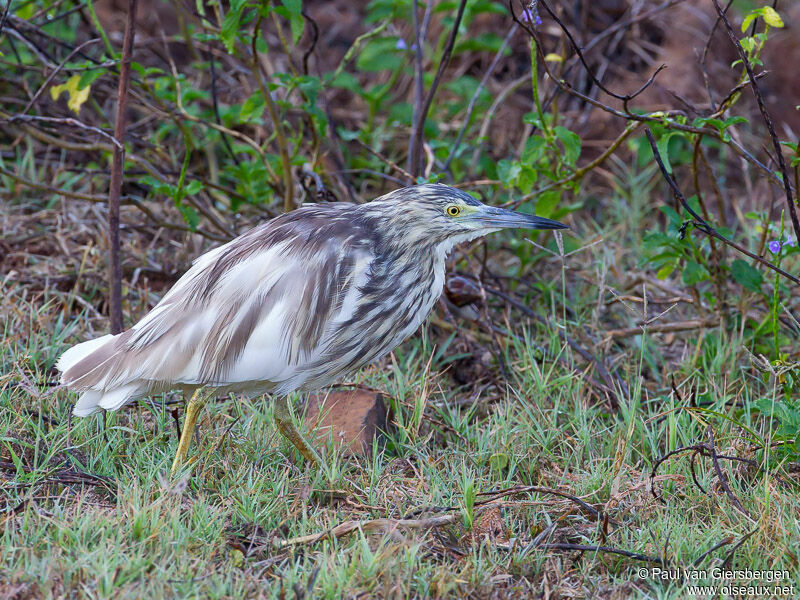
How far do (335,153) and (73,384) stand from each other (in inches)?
83.5

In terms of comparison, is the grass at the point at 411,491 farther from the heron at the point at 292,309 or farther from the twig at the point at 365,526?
the heron at the point at 292,309

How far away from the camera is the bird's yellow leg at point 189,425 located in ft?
9.81

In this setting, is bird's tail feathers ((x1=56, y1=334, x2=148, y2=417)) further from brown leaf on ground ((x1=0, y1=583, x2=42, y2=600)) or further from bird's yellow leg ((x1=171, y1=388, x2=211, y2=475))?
brown leaf on ground ((x1=0, y1=583, x2=42, y2=600))

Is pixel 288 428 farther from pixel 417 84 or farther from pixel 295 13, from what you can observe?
pixel 417 84

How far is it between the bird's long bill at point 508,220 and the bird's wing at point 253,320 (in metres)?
0.42

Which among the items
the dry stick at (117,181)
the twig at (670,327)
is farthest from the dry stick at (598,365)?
the dry stick at (117,181)

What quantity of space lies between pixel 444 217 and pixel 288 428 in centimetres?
96

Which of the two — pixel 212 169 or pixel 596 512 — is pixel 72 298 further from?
pixel 596 512

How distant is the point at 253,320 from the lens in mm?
3035

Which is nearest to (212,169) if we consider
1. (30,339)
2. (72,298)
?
(72,298)

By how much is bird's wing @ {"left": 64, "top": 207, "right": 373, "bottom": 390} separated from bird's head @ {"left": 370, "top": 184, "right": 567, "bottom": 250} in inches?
6.7

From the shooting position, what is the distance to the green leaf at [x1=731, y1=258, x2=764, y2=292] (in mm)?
3666

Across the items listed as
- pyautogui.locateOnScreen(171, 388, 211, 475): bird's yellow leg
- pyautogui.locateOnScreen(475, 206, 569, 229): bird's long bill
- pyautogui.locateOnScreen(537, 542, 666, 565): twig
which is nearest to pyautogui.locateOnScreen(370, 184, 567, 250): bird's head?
pyautogui.locateOnScreen(475, 206, 569, 229): bird's long bill

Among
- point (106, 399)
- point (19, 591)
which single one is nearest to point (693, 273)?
point (106, 399)
